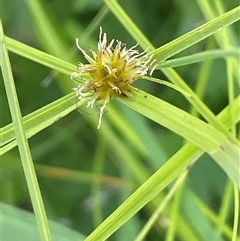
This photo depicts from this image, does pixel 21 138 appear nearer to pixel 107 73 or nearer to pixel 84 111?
pixel 107 73

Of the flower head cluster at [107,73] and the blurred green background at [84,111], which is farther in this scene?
the blurred green background at [84,111]

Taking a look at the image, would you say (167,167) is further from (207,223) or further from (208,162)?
(208,162)

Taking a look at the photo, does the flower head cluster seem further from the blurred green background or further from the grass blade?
the blurred green background

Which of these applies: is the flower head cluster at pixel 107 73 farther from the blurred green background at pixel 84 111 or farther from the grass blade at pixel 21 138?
the blurred green background at pixel 84 111

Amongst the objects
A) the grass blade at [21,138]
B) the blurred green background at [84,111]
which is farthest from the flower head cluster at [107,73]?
the blurred green background at [84,111]

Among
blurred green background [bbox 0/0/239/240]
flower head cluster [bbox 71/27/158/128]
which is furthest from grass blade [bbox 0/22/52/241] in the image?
blurred green background [bbox 0/0/239/240]

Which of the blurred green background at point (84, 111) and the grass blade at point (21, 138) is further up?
the blurred green background at point (84, 111)

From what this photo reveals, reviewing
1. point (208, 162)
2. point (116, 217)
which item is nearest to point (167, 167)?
point (116, 217)

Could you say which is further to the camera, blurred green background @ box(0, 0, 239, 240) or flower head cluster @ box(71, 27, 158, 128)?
blurred green background @ box(0, 0, 239, 240)
